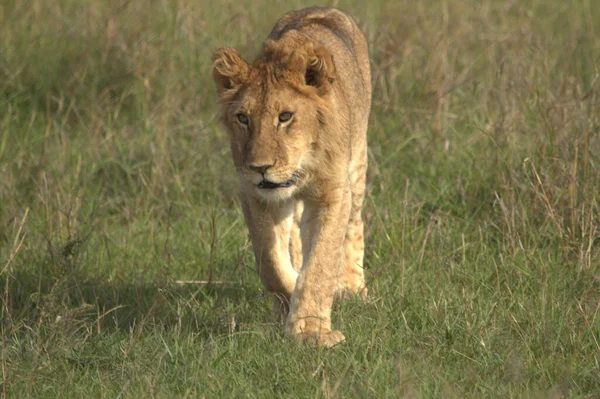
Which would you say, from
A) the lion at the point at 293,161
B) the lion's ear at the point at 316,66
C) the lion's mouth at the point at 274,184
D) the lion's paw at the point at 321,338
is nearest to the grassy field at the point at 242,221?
the lion's paw at the point at 321,338

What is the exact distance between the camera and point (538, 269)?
472cm

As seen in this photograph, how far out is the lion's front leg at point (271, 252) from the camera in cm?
447

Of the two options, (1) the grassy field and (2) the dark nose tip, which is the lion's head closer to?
(2) the dark nose tip

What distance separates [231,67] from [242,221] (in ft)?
5.03

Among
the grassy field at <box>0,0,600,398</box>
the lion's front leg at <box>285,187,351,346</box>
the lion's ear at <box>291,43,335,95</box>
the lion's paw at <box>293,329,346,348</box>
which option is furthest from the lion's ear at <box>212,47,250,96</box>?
the lion's paw at <box>293,329,346,348</box>

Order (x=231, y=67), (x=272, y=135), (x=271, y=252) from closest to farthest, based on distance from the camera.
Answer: (x=272, y=135), (x=231, y=67), (x=271, y=252)

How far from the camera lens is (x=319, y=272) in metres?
4.32

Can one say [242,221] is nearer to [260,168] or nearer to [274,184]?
[274,184]

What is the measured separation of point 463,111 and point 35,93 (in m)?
2.90

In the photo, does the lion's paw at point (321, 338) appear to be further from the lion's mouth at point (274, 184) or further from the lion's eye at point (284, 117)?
the lion's eye at point (284, 117)

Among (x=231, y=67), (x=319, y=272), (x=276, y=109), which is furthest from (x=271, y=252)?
(x=231, y=67)

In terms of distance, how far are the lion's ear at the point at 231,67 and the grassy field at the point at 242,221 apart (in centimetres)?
78

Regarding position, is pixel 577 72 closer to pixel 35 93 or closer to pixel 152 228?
pixel 152 228

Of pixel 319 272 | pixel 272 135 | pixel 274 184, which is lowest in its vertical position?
pixel 319 272
